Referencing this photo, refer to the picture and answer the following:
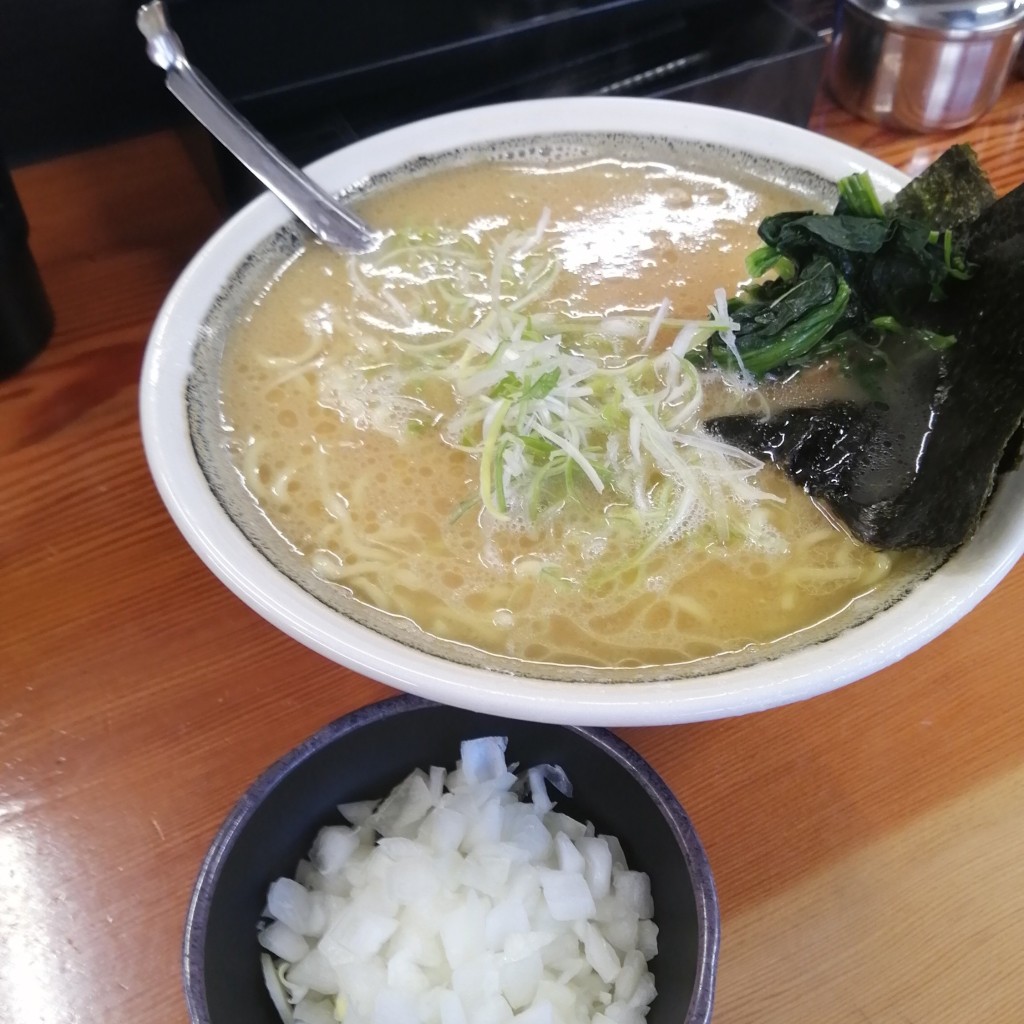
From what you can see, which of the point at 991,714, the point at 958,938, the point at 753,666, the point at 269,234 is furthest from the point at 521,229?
the point at 958,938

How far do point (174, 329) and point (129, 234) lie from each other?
683mm

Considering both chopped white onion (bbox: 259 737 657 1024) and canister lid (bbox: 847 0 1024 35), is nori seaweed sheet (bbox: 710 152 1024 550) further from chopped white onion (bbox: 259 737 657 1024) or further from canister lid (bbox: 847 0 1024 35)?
canister lid (bbox: 847 0 1024 35)

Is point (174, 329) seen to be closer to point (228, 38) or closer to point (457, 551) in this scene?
point (457, 551)

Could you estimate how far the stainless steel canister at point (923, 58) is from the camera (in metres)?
1.68

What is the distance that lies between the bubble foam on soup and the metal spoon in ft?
0.12

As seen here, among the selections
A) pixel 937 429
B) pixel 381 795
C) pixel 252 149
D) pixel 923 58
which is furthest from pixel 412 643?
pixel 923 58

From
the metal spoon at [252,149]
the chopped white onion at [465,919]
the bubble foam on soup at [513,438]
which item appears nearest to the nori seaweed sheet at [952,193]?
the bubble foam on soup at [513,438]

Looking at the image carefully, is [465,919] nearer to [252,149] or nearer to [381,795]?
[381,795]

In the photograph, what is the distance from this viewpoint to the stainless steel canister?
1676 mm

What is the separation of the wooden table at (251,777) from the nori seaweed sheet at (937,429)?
27 cm

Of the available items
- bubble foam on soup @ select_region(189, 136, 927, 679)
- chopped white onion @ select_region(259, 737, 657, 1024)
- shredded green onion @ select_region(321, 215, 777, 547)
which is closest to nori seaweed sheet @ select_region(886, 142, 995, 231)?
bubble foam on soup @ select_region(189, 136, 927, 679)

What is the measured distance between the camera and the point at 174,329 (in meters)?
1.08

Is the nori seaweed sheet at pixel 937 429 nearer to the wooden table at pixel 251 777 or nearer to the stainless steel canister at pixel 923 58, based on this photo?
the wooden table at pixel 251 777

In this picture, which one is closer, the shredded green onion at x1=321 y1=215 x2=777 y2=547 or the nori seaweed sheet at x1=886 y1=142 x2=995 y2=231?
the shredded green onion at x1=321 y1=215 x2=777 y2=547
